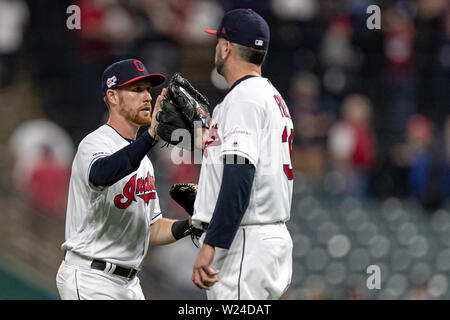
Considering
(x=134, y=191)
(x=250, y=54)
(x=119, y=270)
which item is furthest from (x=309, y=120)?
(x=250, y=54)

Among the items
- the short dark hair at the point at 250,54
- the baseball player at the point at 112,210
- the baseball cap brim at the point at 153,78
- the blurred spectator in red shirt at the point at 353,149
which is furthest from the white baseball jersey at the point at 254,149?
the blurred spectator in red shirt at the point at 353,149

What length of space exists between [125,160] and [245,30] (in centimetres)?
77

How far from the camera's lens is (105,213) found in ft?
11.6

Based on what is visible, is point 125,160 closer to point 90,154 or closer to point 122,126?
point 90,154

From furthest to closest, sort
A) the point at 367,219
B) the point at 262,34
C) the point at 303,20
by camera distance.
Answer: the point at 303,20
the point at 367,219
the point at 262,34

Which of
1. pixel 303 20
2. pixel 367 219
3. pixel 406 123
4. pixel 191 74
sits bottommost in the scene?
pixel 367 219

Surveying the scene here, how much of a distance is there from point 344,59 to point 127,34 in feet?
8.80

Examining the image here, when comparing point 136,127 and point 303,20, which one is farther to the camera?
point 303,20

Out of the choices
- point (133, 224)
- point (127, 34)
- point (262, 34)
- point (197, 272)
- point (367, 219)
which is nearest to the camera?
point (197, 272)

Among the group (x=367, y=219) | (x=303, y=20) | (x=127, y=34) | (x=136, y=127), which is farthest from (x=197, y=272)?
(x=303, y=20)

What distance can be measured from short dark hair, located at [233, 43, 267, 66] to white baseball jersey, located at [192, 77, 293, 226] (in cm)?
10

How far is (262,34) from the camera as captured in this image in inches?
120

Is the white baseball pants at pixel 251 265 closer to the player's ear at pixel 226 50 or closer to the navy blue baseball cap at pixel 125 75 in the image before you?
the player's ear at pixel 226 50

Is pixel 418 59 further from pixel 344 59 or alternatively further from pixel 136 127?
pixel 136 127
